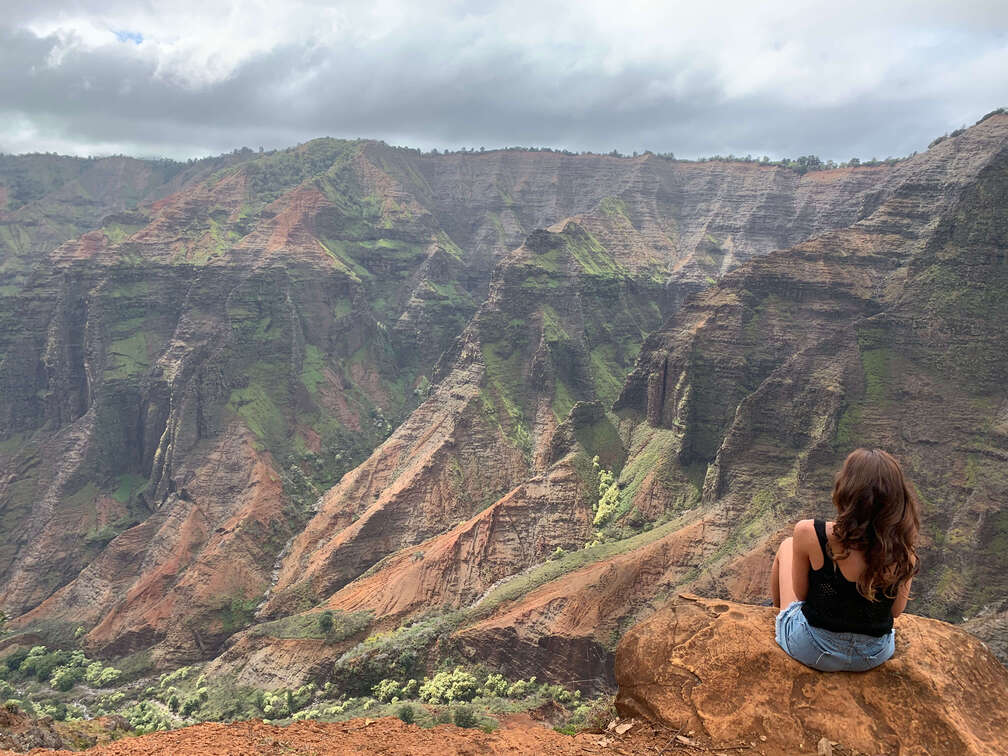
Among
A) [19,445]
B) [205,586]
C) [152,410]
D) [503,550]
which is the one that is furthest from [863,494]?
[19,445]

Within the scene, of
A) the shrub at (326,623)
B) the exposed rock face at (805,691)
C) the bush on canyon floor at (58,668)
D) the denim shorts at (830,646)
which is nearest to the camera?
the exposed rock face at (805,691)

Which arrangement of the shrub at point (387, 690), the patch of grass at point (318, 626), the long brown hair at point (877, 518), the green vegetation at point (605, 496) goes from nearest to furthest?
the long brown hair at point (877, 518) < the shrub at point (387, 690) < the patch of grass at point (318, 626) < the green vegetation at point (605, 496)

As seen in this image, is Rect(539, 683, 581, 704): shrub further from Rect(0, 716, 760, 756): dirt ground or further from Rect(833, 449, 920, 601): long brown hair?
Rect(833, 449, 920, 601): long brown hair

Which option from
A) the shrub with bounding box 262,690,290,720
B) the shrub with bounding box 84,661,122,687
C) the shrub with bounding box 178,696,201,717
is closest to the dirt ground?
the shrub with bounding box 262,690,290,720

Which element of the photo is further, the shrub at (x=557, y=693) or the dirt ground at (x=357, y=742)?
the shrub at (x=557, y=693)

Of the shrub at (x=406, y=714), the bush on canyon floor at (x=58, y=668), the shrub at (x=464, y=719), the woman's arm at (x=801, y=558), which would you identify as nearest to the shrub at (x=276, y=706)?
the bush on canyon floor at (x=58, y=668)

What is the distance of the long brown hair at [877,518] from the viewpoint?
8406 mm

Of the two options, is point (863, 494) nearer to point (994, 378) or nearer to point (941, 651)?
point (941, 651)

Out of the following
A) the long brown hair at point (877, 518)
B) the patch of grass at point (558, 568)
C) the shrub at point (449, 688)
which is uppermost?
the long brown hair at point (877, 518)

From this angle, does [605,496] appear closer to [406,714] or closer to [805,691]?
[406,714]

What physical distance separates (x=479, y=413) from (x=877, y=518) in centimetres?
8895

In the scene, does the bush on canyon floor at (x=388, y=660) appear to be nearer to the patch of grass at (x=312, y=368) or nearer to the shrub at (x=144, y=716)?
the shrub at (x=144, y=716)

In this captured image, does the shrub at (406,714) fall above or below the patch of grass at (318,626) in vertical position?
above

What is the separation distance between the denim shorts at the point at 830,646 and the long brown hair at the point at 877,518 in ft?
3.75
